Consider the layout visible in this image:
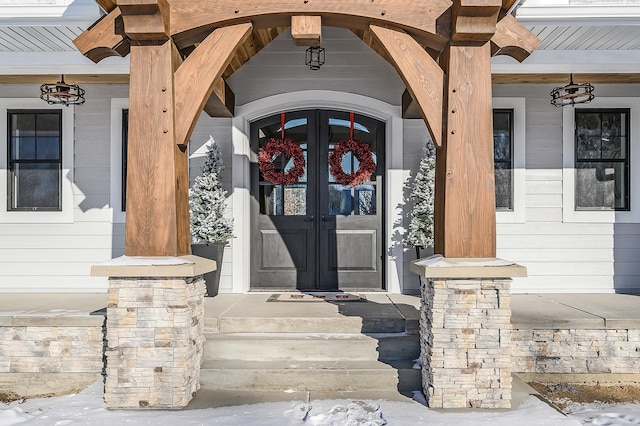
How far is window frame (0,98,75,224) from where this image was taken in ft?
19.4

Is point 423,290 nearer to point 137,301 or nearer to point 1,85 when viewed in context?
point 137,301

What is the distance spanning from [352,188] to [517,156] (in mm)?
2031

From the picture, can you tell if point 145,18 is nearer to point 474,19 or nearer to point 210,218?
point 474,19

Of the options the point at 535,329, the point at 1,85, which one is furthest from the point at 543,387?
the point at 1,85

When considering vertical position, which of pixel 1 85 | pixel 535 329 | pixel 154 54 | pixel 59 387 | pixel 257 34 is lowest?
pixel 59 387

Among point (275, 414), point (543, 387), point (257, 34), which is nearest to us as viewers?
point (275, 414)

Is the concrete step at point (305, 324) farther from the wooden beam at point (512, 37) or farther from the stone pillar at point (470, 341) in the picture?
the wooden beam at point (512, 37)

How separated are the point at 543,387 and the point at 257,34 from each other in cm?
449

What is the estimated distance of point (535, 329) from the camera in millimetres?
4031

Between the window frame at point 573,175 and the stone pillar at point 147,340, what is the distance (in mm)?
4665

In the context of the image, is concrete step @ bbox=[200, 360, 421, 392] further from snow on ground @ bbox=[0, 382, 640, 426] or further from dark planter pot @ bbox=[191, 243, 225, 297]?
dark planter pot @ bbox=[191, 243, 225, 297]

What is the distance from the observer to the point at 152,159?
3438 mm

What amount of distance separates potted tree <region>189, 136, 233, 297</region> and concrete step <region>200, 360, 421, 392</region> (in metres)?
1.82

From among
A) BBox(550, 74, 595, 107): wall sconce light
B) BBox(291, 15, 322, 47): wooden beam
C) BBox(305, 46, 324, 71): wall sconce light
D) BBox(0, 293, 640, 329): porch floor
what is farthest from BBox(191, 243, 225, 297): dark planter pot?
BBox(550, 74, 595, 107): wall sconce light
